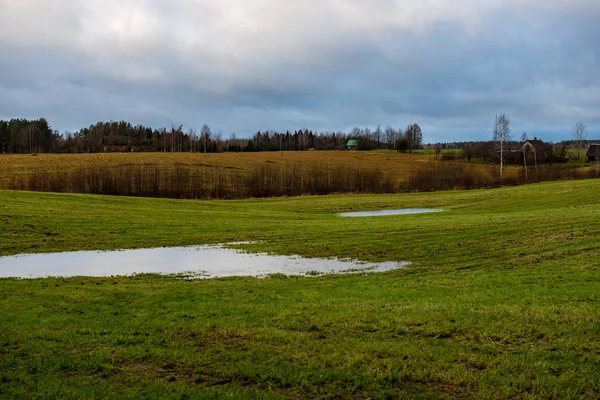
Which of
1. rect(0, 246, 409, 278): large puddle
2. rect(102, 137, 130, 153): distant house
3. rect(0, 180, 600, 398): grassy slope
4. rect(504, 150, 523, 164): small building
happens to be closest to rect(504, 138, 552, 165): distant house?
rect(504, 150, 523, 164): small building

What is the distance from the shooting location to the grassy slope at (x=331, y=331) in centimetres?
757

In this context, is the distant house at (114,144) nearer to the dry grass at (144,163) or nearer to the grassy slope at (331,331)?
the dry grass at (144,163)

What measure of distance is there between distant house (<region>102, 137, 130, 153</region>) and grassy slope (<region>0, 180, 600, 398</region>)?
16217cm

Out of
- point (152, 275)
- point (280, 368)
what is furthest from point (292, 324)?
point (152, 275)

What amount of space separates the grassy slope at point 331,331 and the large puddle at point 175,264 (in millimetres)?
1911

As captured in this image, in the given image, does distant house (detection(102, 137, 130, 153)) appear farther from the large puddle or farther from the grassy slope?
the grassy slope

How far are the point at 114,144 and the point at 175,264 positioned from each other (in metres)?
163

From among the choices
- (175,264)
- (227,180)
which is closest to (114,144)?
(227,180)

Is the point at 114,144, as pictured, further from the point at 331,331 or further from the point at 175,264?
the point at 331,331

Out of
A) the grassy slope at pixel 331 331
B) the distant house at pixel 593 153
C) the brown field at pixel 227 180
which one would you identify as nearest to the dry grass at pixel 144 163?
the brown field at pixel 227 180

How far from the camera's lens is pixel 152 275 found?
61.5 feet

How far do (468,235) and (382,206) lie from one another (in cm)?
3101

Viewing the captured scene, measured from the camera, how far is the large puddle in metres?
19.5

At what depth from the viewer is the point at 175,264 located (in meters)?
21.9
